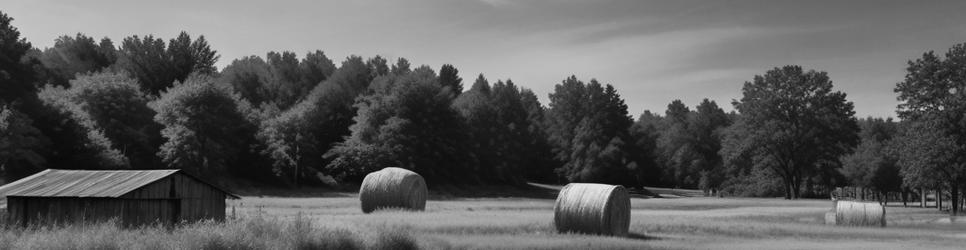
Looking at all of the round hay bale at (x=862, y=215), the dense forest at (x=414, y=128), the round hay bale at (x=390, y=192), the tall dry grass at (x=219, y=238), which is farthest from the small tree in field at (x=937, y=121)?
the tall dry grass at (x=219, y=238)

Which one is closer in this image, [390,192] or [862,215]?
[862,215]

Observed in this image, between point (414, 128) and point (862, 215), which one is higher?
point (414, 128)

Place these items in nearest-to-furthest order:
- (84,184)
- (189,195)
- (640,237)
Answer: (84,184), (189,195), (640,237)

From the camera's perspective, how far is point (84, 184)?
1073 inches

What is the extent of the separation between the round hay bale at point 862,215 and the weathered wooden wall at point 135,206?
84.9 feet

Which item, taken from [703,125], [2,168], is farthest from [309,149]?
[703,125]

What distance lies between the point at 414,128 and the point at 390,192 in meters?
39.4

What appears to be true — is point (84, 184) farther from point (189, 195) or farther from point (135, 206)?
point (189, 195)

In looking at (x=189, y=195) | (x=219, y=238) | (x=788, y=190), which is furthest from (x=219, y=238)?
(x=788, y=190)

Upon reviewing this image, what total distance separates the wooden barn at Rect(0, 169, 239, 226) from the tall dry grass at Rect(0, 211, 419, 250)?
8.54 feet

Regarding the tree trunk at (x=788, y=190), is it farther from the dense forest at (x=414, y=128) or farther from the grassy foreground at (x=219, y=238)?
the grassy foreground at (x=219, y=238)

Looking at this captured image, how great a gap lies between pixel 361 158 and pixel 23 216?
4847 centimetres

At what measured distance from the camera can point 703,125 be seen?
4838 inches

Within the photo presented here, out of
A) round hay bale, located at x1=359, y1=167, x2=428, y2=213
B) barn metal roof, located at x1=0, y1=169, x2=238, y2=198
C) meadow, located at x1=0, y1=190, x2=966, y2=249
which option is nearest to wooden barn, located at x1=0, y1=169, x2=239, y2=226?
barn metal roof, located at x1=0, y1=169, x2=238, y2=198
